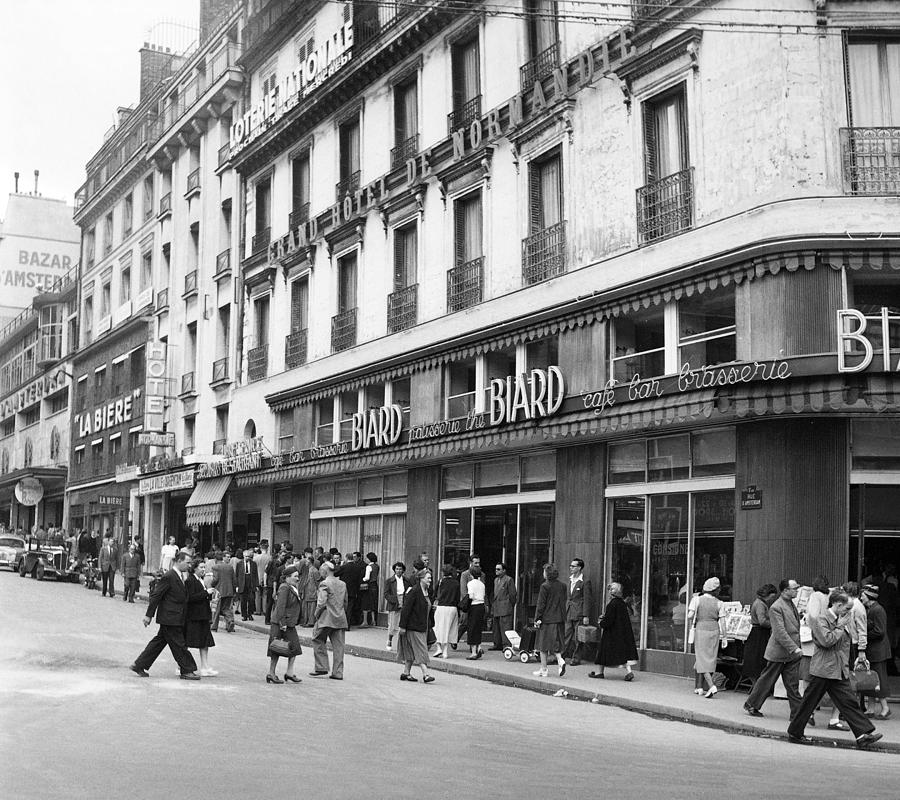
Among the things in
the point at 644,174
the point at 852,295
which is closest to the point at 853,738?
the point at 852,295

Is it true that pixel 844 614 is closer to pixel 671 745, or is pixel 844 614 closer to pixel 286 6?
pixel 671 745

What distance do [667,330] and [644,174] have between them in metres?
2.87

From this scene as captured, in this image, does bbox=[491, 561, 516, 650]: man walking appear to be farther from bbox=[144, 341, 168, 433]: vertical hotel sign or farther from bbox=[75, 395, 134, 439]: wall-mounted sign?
bbox=[75, 395, 134, 439]: wall-mounted sign

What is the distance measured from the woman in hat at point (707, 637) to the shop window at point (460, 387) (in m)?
9.25

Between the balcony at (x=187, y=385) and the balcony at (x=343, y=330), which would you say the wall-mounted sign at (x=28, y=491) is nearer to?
the balcony at (x=187, y=385)

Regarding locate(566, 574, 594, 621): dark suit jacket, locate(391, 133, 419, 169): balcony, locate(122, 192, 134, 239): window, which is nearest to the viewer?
locate(566, 574, 594, 621): dark suit jacket

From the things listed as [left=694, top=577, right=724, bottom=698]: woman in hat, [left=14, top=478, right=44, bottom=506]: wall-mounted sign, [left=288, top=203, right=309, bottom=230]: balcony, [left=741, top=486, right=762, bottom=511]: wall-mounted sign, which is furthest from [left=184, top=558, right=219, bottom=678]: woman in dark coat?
[left=14, top=478, right=44, bottom=506]: wall-mounted sign

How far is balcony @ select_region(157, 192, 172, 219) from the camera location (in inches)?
1817

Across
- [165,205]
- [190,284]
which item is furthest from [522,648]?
[165,205]

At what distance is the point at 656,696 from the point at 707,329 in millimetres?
5904

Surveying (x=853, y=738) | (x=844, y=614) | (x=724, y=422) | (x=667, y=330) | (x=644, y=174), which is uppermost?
(x=644, y=174)

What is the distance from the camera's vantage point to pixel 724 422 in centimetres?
1761

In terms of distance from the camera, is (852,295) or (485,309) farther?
(485,309)

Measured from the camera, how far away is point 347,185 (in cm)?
3105
